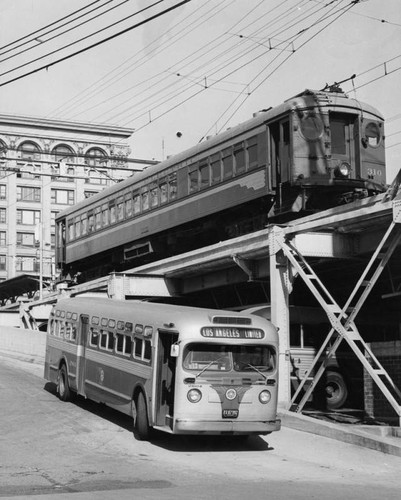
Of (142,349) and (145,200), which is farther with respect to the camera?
(145,200)

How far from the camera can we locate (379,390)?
18094mm

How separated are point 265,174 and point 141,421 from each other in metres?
8.97

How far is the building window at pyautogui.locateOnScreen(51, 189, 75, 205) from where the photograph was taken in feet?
347

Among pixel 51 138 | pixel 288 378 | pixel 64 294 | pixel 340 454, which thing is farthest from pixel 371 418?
pixel 51 138

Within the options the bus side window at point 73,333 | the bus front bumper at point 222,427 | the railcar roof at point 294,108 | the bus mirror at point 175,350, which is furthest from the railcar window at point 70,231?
the bus front bumper at point 222,427

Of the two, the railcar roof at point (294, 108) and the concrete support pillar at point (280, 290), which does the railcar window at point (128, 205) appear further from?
the concrete support pillar at point (280, 290)

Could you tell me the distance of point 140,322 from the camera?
53.9 ft

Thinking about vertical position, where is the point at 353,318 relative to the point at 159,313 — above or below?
below

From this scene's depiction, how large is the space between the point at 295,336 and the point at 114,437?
24.6 ft

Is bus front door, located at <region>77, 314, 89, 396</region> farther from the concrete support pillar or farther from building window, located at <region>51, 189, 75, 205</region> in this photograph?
building window, located at <region>51, 189, 75, 205</region>

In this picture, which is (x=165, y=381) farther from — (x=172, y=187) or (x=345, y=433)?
(x=172, y=187)

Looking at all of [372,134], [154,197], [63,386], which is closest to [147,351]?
[63,386]

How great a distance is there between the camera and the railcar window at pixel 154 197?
2838cm

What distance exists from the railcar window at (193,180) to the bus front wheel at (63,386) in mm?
7755
